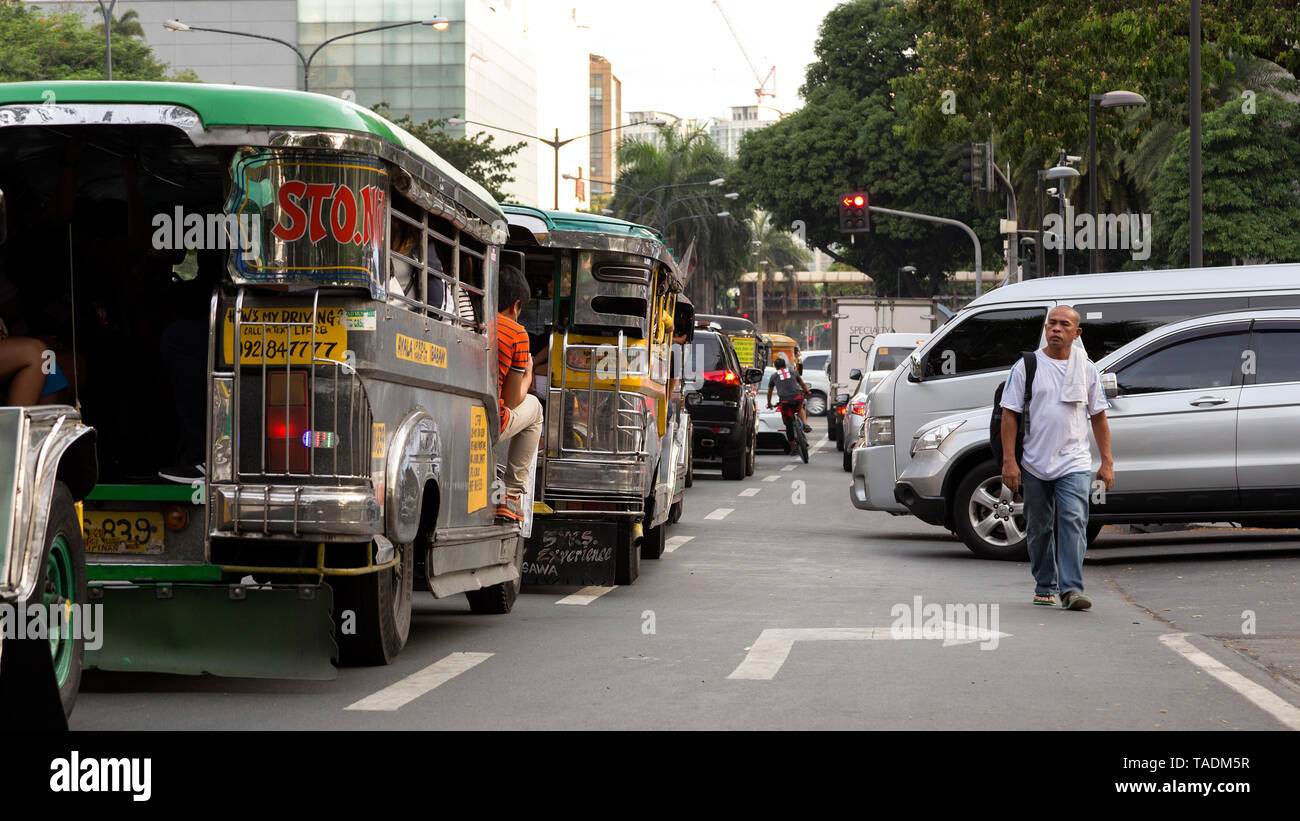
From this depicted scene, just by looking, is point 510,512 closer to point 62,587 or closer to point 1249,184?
point 62,587

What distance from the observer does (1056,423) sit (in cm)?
1106

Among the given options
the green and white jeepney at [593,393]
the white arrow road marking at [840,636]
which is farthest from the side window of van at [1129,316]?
the white arrow road marking at [840,636]

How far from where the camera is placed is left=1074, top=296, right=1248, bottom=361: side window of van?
48.5ft

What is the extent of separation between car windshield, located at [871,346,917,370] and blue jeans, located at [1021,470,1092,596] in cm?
1813

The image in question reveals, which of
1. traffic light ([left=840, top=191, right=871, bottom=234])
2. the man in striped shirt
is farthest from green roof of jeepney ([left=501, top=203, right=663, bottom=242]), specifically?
traffic light ([left=840, top=191, right=871, bottom=234])

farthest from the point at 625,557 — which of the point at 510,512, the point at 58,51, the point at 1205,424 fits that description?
the point at 58,51

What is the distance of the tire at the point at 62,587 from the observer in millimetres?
5891

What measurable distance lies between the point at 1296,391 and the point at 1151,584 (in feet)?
7.92

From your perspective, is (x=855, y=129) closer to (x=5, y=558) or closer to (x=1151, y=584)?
(x=1151, y=584)

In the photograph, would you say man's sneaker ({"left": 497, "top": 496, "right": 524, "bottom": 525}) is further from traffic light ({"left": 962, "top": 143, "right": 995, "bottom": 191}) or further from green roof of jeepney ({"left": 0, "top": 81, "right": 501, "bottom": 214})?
traffic light ({"left": 962, "top": 143, "right": 995, "bottom": 191})

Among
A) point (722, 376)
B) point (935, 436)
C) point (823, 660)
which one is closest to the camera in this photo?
point (823, 660)

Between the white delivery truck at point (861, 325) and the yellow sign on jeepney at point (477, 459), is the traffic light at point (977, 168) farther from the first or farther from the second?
the yellow sign on jeepney at point (477, 459)

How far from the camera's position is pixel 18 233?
347 inches

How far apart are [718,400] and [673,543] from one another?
361 inches
